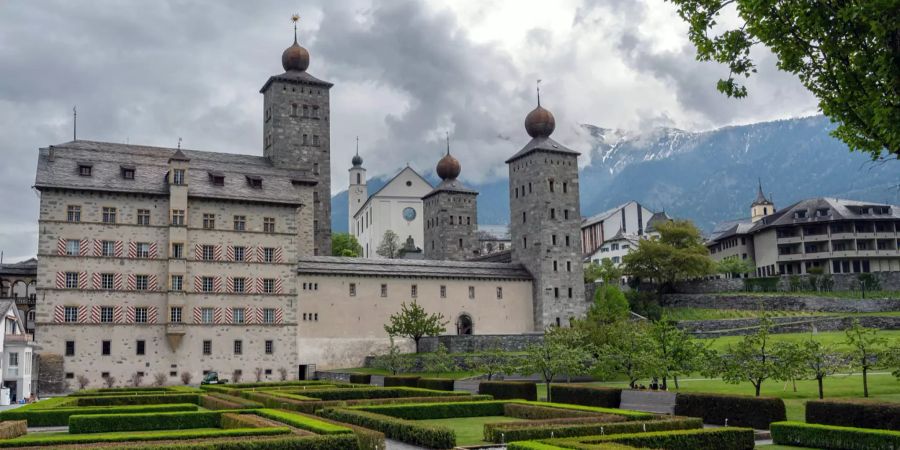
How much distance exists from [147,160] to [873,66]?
58871mm

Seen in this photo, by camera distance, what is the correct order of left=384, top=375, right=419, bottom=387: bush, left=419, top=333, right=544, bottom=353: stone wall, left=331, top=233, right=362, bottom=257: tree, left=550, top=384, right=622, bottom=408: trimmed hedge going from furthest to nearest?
left=331, top=233, right=362, bottom=257: tree, left=419, top=333, right=544, bottom=353: stone wall, left=384, top=375, right=419, bottom=387: bush, left=550, top=384, right=622, bottom=408: trimmed hedge

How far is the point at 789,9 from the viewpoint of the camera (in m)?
17.0

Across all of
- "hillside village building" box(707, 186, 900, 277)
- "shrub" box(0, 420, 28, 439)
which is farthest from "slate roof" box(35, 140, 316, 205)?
"hillside village building" box(707, 186, 900, 277)

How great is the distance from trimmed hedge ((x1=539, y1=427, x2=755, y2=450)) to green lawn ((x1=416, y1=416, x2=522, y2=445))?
4.49m

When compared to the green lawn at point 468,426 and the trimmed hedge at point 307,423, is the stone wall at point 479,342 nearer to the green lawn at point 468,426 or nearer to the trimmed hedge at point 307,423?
the green lawn at point 468,426

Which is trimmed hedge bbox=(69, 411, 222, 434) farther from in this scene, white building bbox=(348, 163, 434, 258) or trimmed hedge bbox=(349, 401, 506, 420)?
white building bbox=(348, 163, 434, 258)

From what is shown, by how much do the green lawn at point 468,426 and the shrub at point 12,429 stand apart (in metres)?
11.7

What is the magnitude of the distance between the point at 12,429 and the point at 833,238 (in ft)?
274

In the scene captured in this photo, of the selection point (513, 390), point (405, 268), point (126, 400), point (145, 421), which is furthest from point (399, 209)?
point (145, 421)

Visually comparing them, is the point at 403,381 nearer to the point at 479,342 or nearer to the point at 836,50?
the point at 479,342

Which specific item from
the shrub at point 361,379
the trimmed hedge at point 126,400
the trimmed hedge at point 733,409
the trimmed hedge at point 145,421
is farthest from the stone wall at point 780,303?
the trimmed hedge at point 145,421

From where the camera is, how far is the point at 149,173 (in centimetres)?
6072

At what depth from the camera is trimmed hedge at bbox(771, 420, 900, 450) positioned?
63.2 feet

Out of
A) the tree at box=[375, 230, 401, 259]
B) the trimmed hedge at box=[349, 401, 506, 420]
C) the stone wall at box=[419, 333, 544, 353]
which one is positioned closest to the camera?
the trimmed hedge at box=[349, 401, 506, 420]
